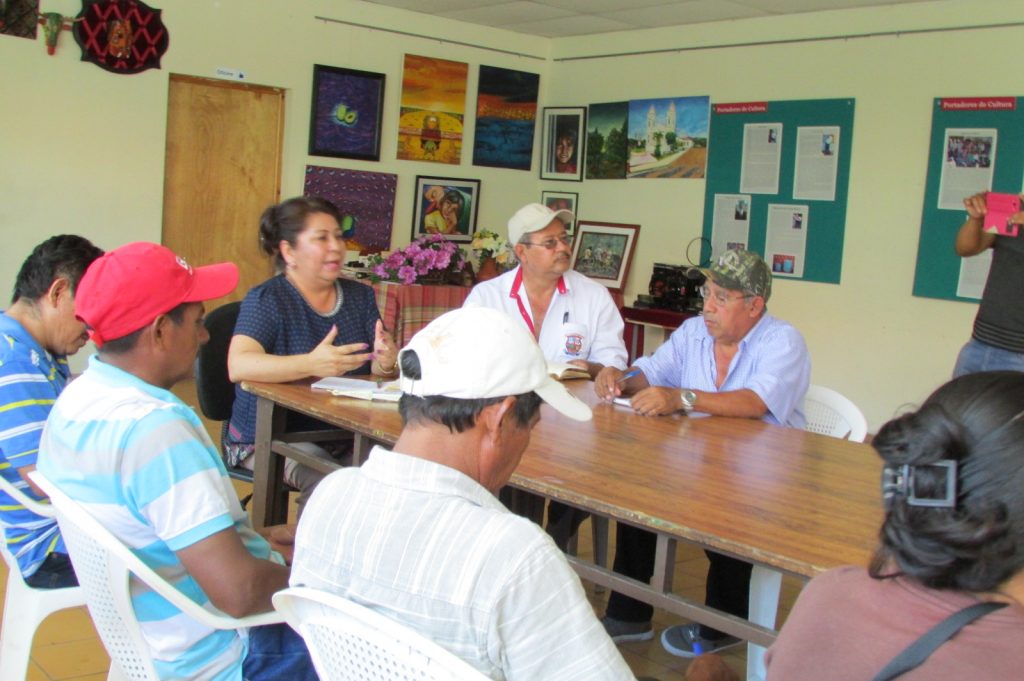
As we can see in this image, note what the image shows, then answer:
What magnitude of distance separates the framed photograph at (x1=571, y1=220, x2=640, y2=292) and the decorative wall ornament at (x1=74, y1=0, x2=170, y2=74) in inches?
138

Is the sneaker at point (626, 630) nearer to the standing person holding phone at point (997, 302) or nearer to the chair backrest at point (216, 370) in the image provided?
the chair backrest at point (216, 370)

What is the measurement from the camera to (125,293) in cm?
189

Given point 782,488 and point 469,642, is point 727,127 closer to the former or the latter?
point 782,488

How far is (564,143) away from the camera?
9.02 metres

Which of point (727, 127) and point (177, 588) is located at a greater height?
point (727, 127)

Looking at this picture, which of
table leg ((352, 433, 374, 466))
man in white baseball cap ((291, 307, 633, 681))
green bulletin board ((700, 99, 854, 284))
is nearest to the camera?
man in white baseball cap ((291, 307, 633, 681))

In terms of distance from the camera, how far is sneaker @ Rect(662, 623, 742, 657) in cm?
346

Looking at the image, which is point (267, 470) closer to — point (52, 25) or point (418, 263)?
point (418, 263)

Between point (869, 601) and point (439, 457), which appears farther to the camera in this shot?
point (439, 457)

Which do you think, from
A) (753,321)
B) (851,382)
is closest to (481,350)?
(753,321)

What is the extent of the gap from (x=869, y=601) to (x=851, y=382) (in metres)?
6.10

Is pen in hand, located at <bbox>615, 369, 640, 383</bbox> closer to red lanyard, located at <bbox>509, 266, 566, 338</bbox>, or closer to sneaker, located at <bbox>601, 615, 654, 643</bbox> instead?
red lanyard, located at <bbox>509, 266, 566, 338</bbox>

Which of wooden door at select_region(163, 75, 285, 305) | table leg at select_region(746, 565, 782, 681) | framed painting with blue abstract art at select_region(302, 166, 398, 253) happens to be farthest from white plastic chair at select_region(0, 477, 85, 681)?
framed painting with blue abstract art at select_region(302, 166, 398, 253)

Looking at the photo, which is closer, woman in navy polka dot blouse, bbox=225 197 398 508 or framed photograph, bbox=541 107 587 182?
woman in navy polka dot blouse, bbox=225 197 398 508
